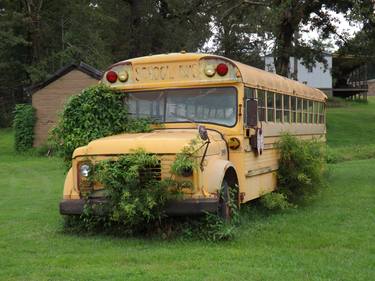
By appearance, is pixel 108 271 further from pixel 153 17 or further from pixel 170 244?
pixel 153 17

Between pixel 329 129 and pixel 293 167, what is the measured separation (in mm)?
27712

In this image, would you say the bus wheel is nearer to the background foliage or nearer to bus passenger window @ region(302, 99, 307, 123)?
bus passenger window @ region(302, 99, 307, 123)

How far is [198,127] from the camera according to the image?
8586 millimetres

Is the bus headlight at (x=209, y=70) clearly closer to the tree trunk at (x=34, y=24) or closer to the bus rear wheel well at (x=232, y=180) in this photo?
the bus rear wheel well at (x=232, y=180)

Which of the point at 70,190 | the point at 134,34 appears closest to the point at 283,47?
the point at 134,34

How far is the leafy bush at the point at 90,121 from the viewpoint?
355 inches

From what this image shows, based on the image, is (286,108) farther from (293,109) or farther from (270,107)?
(270,107)

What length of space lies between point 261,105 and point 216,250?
3471 mm

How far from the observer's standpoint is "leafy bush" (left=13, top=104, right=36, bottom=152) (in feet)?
89.6

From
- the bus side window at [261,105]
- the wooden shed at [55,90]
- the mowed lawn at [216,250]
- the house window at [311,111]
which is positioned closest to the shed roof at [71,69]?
the wooden shed at [55,90]

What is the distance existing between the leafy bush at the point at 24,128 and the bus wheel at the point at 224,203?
20.4 metres

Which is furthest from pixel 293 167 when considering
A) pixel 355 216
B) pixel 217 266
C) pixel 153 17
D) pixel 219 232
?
pixel 153 17

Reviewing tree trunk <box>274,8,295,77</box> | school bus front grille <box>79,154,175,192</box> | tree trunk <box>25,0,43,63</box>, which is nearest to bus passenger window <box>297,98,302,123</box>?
school bus front grille <box>79,154,175,192</box>

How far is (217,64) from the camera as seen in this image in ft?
29.5
